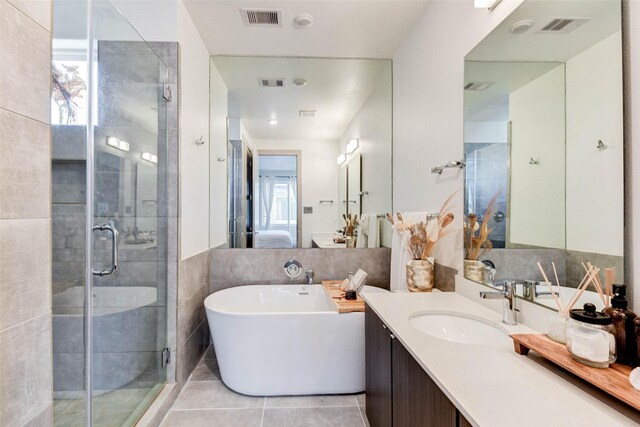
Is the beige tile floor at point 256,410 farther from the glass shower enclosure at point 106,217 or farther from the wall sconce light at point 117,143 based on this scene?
the wall sconce light at point 117,143

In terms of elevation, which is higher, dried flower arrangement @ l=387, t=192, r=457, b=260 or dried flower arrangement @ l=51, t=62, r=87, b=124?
dried flower arrangement @ l=51, t=62, r=87, b=124

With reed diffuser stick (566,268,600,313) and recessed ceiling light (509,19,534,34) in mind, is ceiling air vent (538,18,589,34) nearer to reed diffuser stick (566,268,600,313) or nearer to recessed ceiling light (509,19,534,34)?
recessed ceiling light (509,19,534,34)

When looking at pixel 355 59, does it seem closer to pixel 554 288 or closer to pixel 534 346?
pixel 554 288

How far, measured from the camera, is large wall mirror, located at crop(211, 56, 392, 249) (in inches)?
116

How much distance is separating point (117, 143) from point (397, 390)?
6.18 ft

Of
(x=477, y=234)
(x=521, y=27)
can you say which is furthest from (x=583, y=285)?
(x=521, y=27)

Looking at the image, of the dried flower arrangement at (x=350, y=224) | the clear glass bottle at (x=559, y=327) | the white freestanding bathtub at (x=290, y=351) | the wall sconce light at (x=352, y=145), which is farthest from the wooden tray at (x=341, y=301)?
the wall sconce light at (x=352, y=145)

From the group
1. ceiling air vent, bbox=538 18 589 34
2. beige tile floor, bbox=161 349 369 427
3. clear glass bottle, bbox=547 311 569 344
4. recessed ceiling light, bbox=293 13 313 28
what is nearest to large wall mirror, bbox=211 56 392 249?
recessed ceiling light, bbox=293 13 313 28

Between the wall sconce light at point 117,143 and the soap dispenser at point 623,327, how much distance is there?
2.19 m

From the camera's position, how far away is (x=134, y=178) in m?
1.84

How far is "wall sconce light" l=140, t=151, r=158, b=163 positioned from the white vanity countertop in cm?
178

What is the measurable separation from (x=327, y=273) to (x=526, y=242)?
1.91m

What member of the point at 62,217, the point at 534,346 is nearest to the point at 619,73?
the point at 534,346

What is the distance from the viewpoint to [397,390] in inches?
46.8
